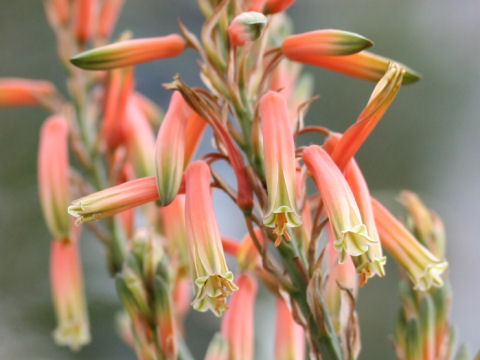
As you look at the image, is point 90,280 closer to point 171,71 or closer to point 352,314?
point 171,71

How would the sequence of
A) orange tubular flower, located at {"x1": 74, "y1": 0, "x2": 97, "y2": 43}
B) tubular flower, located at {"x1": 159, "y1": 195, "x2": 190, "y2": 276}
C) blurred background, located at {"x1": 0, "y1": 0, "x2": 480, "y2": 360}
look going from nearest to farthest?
1. tubular flower, located at {"x1": 159, "y1": 195, "x2": 190, "y2": 276}
2. orange tubular flower, located at {"x1": 74, "y1": 0, "x2": 97, "y2": 43}
3. blurred background, located at {"x1": 0, "y1": 0, "x2": 480, "y2": 360}

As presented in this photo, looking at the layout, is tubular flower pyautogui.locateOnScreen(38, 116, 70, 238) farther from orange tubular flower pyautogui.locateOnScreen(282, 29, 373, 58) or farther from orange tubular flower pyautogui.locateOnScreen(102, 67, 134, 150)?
orange tubular flower pyautogui.locateOnScreen(282, 29, 373, 58)

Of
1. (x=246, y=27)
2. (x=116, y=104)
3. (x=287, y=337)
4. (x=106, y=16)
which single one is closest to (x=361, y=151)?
(x=106, y=16)

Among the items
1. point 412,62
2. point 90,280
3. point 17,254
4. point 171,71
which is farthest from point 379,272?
point 412,62

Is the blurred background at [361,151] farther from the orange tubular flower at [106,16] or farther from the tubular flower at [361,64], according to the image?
the tubular flower at [361,64]

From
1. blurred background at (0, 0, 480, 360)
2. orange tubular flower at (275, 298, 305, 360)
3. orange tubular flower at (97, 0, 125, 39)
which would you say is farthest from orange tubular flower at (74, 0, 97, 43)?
blurred background at (0, 0, 480, 360)

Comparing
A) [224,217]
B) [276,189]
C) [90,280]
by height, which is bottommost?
[276,189]

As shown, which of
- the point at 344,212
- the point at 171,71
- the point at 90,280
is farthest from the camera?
the point at 171,71
